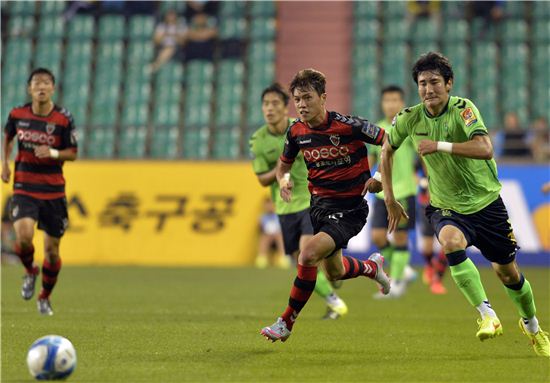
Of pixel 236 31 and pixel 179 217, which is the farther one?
pixel 236 31

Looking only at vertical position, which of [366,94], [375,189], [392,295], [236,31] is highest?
[236,31]

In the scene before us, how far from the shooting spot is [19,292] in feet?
44.0

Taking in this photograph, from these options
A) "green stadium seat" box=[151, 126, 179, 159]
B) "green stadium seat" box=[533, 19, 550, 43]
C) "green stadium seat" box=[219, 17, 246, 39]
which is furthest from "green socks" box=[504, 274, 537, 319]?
"green stadium seat" box=[219, 17, 246, 39]

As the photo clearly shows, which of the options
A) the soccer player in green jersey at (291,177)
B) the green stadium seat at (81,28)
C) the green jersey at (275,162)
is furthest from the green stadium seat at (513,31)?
the green jersey at (275,162)

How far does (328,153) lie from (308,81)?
2.00ft

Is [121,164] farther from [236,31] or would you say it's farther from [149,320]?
[149,320]

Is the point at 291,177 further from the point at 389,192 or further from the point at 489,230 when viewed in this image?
the point at 489,230

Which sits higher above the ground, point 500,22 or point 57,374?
point 500,22

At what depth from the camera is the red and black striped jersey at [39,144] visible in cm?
1054

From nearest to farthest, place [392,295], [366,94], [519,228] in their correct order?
[392,295] → [519,228] → [366,94]

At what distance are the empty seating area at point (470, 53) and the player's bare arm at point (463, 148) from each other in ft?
54.4

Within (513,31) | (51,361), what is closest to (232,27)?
(513,31)

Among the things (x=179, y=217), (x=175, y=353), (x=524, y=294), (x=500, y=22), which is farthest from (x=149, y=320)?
(x=500, y=22)

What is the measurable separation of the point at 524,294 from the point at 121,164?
46.8 ft
